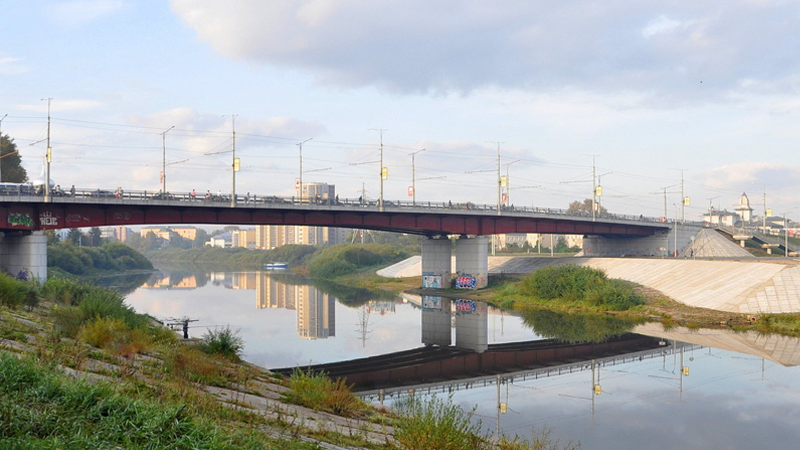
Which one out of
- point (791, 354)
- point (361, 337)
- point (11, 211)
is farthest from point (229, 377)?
point (11, 211)

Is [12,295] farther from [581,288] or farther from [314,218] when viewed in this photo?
[581,288]

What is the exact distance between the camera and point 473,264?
91312mm

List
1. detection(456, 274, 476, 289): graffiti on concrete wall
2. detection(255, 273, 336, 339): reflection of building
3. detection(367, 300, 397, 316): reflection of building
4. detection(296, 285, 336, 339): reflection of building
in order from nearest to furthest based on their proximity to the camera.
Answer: detection(296, 285, 336, 339): reflection of building
detection(255, 273, 336, 339): reflection of building
detection(367, 300, 397, 316): reflection of building
detection(456, 274, 476, 289): graffiti on concrete wall

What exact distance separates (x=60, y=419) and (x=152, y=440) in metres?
1.94

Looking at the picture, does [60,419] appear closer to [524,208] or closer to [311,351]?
[311,351]

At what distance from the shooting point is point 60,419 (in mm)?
12445

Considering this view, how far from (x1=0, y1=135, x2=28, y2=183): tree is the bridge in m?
49.8

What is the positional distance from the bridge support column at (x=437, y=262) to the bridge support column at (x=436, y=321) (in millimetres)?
5403

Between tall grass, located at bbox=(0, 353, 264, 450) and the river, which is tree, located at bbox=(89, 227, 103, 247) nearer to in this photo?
the river

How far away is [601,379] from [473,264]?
5509 cm

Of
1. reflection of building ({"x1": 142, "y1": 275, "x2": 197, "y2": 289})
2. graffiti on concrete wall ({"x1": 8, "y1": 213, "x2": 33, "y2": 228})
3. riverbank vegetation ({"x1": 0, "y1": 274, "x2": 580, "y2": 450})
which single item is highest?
graffiti on concrete wall ({"x1": 8, "y1": 213, "x2": 33, "y2": 228})

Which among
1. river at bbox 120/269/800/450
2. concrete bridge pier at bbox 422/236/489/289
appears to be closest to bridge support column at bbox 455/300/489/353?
river at bbox 120/269/800/450

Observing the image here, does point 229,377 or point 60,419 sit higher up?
point 60,419

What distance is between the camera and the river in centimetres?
2569
